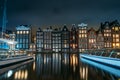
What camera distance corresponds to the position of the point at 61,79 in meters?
10.5

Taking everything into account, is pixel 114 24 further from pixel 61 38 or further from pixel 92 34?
pixel 61 38

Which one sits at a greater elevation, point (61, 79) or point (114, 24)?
point (114, 24)

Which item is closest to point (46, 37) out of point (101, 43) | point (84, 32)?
point (84, 32)

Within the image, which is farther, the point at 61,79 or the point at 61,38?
the point at 61,38

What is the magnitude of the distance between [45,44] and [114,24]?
4913 centimetres

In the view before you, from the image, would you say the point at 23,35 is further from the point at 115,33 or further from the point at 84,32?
the point at 115,33

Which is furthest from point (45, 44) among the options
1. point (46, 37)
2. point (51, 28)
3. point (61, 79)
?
point (61, 79)

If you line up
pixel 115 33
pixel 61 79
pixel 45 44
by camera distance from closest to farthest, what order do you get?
pixel 61 79, pixel 115 33, pixel 45 44

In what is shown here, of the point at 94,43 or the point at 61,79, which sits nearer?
the point at 61,79

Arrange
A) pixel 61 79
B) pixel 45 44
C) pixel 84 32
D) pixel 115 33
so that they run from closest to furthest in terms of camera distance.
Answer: pixel 61 79 < pixel 115 33 < pixel 84 32 < pixel 45 44

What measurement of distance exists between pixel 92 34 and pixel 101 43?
816 cm

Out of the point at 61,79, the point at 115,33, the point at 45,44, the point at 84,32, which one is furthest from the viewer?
the point at 45,44

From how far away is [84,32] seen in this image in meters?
127

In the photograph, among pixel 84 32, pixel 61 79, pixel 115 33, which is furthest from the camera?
pixel 84 32
